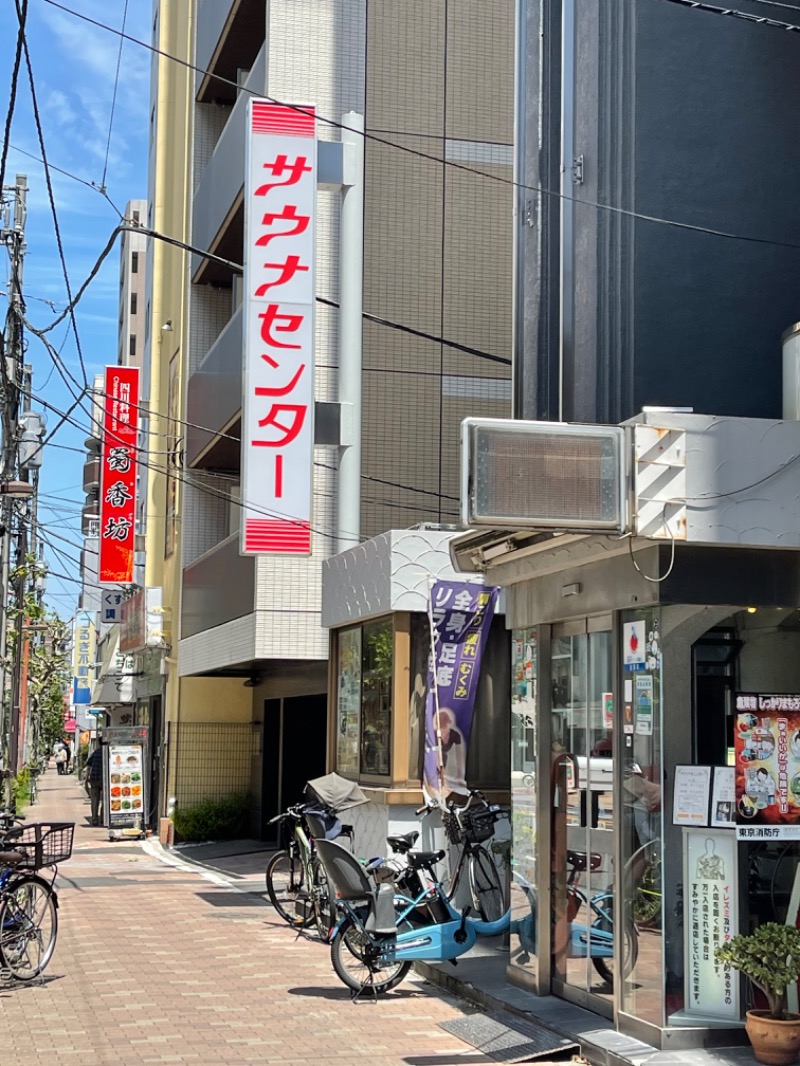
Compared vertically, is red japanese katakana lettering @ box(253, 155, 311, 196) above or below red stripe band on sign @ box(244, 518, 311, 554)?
above

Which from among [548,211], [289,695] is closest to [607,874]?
[548,211]

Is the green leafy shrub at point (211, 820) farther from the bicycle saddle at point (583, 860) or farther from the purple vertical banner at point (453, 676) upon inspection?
the bicycle saddle at point (583, 860)

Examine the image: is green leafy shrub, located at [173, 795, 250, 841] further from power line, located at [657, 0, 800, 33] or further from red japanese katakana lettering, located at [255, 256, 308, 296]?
power line, located at [657, 0, 800, 33]

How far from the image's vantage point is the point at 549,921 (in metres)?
10.5

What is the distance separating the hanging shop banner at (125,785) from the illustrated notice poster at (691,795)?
2032cm

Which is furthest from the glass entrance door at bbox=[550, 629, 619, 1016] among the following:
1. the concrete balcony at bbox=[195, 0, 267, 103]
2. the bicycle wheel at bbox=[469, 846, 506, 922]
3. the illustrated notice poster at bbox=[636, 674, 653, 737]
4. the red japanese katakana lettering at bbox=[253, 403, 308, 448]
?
the concrete balcony at bbox=[195, 0, 267, 103]

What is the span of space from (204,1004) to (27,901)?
178cm

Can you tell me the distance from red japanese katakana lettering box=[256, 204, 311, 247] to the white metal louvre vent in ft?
28.3

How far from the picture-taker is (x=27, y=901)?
37.2 ft

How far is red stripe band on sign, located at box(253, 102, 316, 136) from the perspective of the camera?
1605 centimetres

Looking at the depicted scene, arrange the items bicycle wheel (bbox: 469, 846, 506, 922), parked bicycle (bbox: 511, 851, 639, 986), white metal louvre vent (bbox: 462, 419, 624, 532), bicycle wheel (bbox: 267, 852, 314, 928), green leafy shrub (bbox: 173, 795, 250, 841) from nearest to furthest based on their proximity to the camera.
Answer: white metal louvre vent (bbox: 462, 419, 624, 532) < parked bicycle (bbox: 511, 851, 639, 986) < bicycle wheel (bbox: 469, 846, 506, 922) < bicycle wheel (bbox: 267, 852, 314, 928) < green leafy shrub (bbox: 173, 795, 250, 841)

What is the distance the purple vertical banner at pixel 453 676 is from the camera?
13.8 meters

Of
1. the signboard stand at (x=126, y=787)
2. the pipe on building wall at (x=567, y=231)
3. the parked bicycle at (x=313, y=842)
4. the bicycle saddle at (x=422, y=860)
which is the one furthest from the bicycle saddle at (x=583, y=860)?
the signboard stand at (x=126, y=787)

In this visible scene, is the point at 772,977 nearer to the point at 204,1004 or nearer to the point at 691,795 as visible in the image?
the point at 691,795
